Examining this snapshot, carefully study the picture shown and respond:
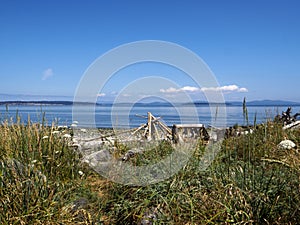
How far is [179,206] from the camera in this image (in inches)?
123

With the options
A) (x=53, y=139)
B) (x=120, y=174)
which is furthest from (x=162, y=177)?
(x=53, y=139)

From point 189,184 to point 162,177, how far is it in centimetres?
40

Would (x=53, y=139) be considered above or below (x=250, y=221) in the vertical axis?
above

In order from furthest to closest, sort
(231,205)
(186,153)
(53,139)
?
(53,139) → (186,153) → (231,205)

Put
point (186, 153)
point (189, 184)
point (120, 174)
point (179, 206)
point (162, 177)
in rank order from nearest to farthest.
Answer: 1. point (179, 206)
2. point (189, 184)
3. point (162, 177)
4. point (120, 174)
5. point (186, 153)

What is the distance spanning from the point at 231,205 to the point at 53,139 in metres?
2.81

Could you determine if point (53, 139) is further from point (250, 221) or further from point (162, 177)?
point (250, 221)

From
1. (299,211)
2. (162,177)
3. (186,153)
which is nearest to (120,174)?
(162,177)

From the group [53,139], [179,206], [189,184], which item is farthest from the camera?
[53,139]

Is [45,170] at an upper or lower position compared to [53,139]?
lower

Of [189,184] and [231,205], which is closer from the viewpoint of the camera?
[231,205]

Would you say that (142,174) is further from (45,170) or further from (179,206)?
(45,170)

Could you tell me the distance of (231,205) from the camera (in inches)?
114

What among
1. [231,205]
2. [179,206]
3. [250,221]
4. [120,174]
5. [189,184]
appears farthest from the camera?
[120,174]
